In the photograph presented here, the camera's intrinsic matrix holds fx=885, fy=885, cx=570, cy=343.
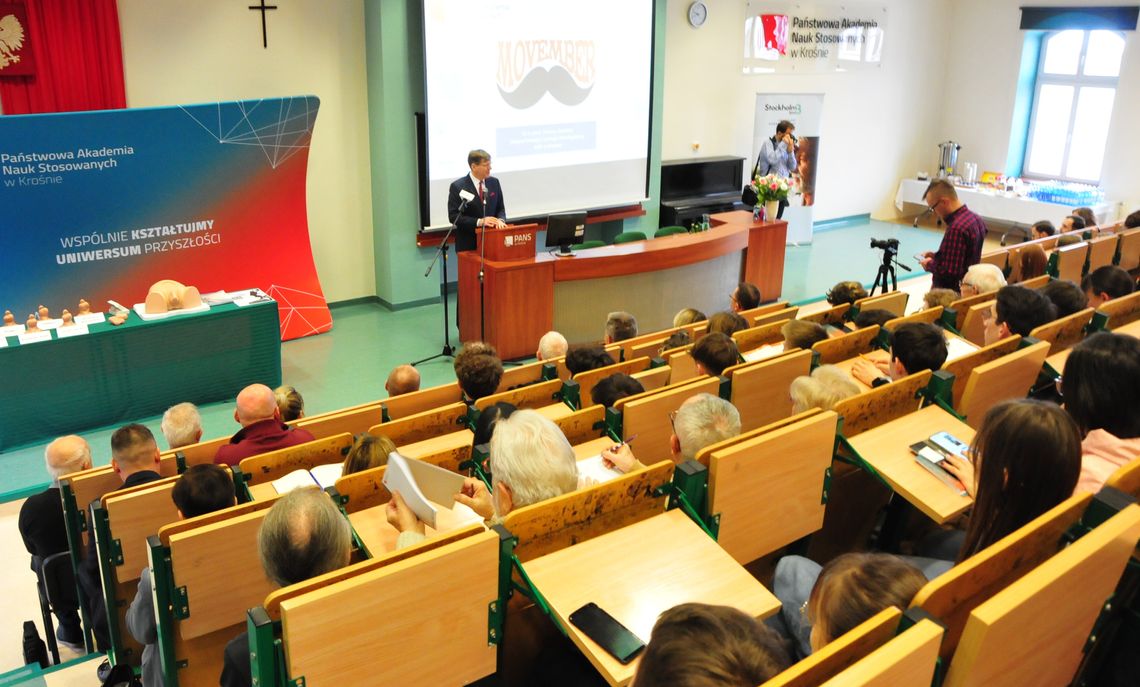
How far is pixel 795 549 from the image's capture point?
10.5ft

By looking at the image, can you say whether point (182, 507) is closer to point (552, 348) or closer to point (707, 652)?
point (707, 652)

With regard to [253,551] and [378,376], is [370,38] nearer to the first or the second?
[378,376]

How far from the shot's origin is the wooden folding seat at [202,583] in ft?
8.89

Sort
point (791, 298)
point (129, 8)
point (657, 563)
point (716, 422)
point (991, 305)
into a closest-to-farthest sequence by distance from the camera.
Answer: point (657, 563), point (716, 422), point (991, 305), point (129, 8), point (791, 298)

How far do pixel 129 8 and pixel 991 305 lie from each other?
259 inches

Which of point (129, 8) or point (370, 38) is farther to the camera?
point (370, 38)

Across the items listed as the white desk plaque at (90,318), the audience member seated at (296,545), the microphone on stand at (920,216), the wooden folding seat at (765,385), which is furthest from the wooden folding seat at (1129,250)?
the white desk plaque at (90,318)

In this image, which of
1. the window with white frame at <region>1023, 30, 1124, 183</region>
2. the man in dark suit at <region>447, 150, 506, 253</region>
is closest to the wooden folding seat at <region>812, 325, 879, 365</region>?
the man in dark suit at <region>447, 150, 506, 253</region>

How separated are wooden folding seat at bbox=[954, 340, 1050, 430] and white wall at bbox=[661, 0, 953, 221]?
709 cm

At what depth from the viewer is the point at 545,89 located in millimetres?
8820

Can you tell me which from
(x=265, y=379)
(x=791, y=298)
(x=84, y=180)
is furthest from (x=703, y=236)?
(x=84, y=180)

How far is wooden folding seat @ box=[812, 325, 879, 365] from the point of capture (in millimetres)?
4430

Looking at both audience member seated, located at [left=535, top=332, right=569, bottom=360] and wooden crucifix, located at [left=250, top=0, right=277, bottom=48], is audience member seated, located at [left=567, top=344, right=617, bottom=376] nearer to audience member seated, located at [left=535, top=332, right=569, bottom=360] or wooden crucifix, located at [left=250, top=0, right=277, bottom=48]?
audience member seated, located at [left=535, top=332, right=569, bottom=360]

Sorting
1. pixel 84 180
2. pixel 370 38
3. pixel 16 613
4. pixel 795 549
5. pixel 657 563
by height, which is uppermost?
pixel 370 38
